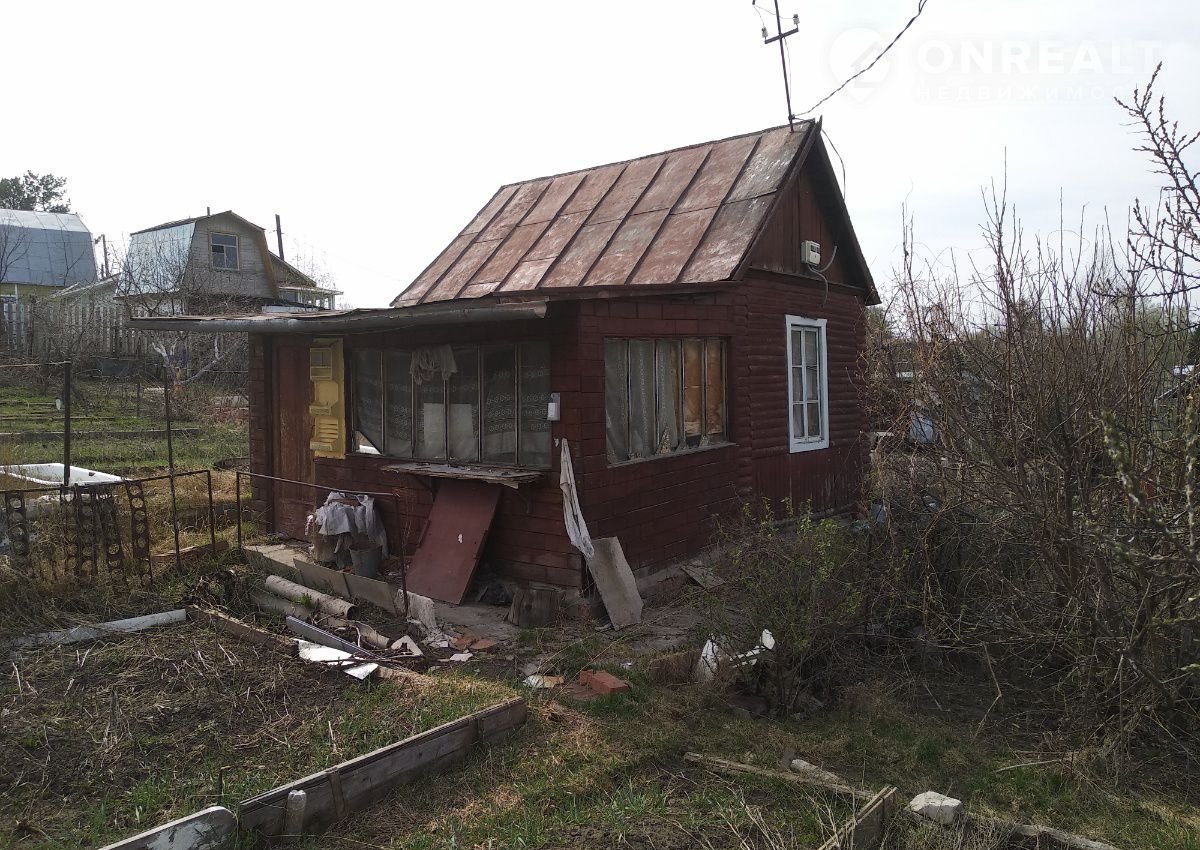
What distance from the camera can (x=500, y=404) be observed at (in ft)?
24.7

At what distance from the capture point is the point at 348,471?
8680 mm

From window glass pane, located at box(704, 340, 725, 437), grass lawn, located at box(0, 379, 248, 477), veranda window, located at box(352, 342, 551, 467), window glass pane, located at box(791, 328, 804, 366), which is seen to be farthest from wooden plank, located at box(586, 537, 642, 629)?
grass lawn, located at box(0, 379, 248, 477)

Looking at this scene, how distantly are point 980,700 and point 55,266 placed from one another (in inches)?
1513

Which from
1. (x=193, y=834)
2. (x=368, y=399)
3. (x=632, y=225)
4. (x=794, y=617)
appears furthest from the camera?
(x=632, y=225)

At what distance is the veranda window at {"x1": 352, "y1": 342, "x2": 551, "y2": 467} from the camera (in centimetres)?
732

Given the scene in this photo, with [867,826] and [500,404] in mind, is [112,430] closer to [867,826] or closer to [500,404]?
[500,404]

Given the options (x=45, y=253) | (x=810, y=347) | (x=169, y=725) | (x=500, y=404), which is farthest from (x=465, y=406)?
(x=45, y=253)

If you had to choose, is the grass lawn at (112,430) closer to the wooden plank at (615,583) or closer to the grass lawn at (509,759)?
the grass lawn at (509,759)

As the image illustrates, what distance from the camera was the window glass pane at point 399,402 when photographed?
823 cm

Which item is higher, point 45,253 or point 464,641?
point 45,253

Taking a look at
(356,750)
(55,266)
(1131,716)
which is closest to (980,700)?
(1131,716)

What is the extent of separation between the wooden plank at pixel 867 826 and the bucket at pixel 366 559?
17.3ft

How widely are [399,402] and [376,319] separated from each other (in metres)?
1.52

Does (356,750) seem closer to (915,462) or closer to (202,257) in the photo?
(915,462)
